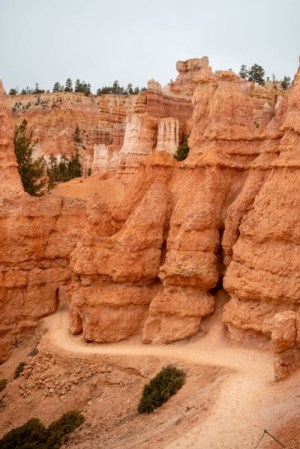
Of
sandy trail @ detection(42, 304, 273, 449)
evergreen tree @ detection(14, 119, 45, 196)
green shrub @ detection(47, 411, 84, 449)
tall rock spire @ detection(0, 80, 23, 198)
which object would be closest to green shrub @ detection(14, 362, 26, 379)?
sandy trail @ detection(42, 304, 273, 449)

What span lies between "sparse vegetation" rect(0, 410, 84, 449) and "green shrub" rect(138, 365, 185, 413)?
3.01 metres

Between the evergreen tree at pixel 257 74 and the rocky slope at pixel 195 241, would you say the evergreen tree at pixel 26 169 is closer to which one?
the rocky slope at pixel 195 241

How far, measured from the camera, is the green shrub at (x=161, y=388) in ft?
59.8

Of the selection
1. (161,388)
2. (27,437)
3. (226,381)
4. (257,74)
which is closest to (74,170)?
(257,74)

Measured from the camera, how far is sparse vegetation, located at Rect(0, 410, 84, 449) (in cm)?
1952

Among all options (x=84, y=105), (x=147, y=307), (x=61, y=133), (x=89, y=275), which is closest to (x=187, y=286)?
(x=147, y=307)

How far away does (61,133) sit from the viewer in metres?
105

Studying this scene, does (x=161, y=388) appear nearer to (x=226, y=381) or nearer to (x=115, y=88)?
(x=226, y=381)

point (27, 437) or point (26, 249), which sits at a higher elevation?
point (26, 249)

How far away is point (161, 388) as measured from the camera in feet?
61.3

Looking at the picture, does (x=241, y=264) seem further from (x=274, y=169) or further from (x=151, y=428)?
(x=151, y=428)

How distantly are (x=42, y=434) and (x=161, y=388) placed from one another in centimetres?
512

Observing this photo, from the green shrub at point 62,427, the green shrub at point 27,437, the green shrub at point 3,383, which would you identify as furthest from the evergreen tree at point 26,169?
the green shrub at point 62,427

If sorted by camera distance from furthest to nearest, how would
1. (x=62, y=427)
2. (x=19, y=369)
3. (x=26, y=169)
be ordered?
(x=26, y=169), (x=19, y=369), (x=62, y=427)
